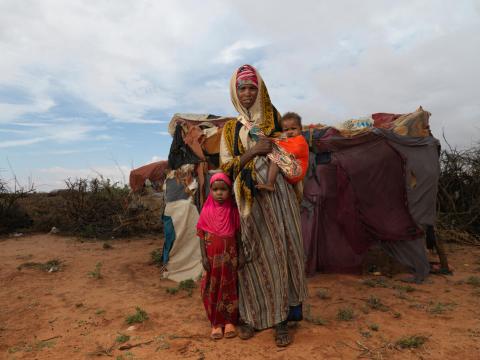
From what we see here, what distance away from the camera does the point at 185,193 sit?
16.4ft

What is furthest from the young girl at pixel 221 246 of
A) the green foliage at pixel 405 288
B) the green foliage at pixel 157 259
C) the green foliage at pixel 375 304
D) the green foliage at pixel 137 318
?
the green foliage at pixel 157 259

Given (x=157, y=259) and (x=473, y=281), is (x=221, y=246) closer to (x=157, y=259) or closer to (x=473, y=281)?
(x=157, y=259)

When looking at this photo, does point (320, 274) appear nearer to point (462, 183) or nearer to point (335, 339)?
point (335, 339)

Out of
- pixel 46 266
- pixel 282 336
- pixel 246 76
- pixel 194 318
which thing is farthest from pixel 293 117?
pixel 46 266

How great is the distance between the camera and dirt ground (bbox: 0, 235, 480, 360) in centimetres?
263

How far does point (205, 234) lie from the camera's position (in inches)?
106

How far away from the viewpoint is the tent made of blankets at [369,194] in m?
4.70

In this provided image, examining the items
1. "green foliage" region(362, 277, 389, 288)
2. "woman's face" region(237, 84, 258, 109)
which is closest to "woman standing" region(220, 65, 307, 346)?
"woman's face" region(237, 84, 258, 109)

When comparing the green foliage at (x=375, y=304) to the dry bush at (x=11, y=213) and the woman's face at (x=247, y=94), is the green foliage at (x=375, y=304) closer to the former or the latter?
the woman's face at (x=247, y=94)

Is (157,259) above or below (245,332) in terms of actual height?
above

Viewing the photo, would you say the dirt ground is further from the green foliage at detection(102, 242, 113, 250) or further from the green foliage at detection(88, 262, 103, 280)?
the green foliage at detection(102, 242, 113, 250)

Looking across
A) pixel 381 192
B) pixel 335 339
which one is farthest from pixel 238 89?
pixel 381 192

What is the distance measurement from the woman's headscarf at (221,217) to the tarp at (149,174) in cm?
334

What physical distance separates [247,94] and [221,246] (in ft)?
→ 3.78
